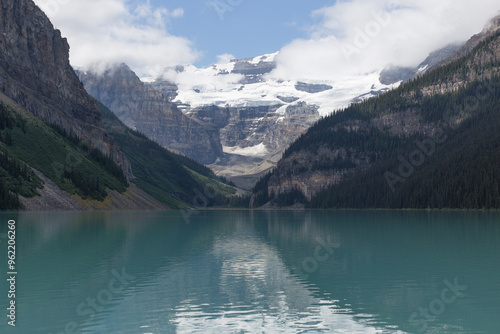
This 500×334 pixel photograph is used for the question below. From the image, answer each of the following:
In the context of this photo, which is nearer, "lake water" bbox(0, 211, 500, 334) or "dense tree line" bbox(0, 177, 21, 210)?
"lake water" bbox(0, 211, 500, 334)

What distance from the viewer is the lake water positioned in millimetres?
32719

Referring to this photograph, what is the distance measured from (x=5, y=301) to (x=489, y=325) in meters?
33.4

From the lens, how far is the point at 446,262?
2210 inches

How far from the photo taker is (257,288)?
1741 inches

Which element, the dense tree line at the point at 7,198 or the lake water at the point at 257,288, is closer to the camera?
the lake water at the point at 257,288

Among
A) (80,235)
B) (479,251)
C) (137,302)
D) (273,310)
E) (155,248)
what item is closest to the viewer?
(273,310)

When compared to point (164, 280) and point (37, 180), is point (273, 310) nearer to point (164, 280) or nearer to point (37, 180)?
point (164, 280)

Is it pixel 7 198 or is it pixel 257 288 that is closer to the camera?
pixel 257 288

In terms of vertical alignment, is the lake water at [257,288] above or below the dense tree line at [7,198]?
below

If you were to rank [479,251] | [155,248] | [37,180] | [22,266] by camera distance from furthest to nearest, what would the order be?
[37,180], [155,248], [479,251], [22,266]

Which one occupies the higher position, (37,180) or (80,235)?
(37,180)

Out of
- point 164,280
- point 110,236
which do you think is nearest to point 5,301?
point 164,280

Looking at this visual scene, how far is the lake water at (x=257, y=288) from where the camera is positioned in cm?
3272

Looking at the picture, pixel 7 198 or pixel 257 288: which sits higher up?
pixel 7 198
